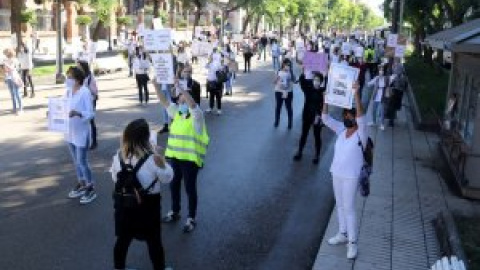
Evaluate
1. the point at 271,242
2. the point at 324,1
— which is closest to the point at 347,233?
the point at 271,242

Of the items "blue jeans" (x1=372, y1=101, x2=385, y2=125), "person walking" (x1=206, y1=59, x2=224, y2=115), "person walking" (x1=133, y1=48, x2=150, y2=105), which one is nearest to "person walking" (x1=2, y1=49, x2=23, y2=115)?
"person walking" (x1=133, y1=48, x2=150, y2=105)

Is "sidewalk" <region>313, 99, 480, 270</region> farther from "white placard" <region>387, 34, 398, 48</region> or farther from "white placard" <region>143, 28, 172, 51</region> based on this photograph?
"white placard" <region>387, 34, 398, 48</region>

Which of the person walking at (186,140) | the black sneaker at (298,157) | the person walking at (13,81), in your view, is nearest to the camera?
the person walking at (186,140)

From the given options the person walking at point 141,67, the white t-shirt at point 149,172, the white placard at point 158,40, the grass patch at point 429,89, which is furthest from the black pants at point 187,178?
the person walking at point 141,67

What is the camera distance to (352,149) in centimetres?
680

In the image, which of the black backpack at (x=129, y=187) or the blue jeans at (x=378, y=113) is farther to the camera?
the blue jeans at (x=378, y=113)

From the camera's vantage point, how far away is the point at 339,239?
24.3 feet

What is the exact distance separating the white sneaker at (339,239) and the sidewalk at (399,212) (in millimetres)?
73

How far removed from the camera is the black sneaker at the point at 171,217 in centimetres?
→ 812

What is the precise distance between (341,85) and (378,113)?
32.9 ft

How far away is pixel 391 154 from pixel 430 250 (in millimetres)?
5607

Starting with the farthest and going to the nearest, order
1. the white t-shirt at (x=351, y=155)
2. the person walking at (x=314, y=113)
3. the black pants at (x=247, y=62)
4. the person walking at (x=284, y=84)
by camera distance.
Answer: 1. the black pants at (x=247, y=62)
2. the person walking at (x=284, y=84)
3. the person walking at (x=314, y=113)
4. the white t-shirt at (x=351, y=155)

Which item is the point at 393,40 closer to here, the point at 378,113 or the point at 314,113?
the point at 378,113

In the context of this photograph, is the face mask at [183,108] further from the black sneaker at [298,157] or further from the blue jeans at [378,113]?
the blue jeans at [378,113]
